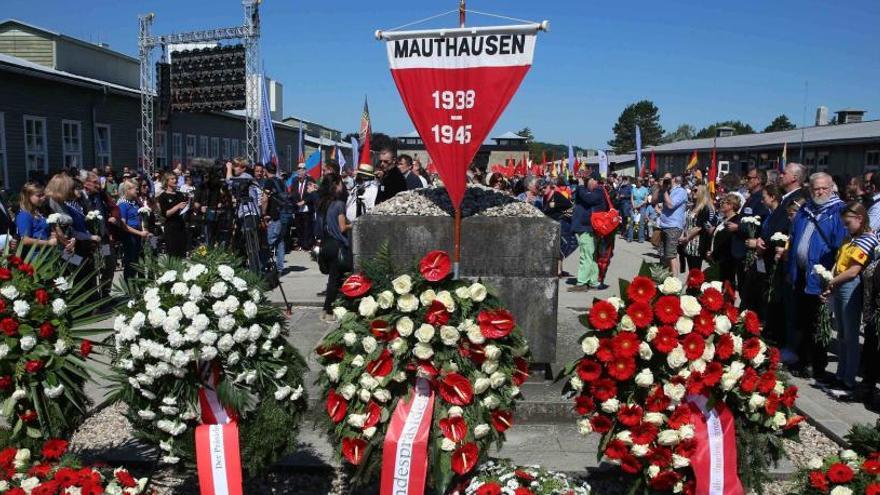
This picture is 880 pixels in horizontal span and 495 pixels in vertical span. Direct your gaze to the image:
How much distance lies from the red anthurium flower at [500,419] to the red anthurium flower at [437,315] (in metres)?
0.57

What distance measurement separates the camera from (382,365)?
3.48m

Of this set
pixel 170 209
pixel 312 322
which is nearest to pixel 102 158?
pixel 170 209

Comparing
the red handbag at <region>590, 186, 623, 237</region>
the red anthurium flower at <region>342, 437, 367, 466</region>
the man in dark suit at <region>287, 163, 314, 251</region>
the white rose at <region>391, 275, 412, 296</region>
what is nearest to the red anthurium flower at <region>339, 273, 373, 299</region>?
the white rose at <region>391, 275, 412, 296</region>

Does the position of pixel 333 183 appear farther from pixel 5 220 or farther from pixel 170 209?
pixel 5 220

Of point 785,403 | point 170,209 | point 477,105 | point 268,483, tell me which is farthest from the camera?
point 170,209

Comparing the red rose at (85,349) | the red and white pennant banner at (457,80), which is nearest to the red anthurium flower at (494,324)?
the red and white pennant banner at (457,80)

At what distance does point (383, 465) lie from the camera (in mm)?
3523

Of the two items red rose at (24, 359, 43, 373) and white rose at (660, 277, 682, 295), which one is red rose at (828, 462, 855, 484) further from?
red rose at (24, 359, 43, 373)

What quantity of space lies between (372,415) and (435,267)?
809mm

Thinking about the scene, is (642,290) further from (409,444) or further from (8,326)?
(8,326)

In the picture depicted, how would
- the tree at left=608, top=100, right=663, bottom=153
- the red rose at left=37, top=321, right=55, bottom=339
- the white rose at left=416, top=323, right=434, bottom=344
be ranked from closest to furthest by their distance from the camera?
the white rose at left=416, top=323, right=434, bottom=344, the red rose at left=37, top=321, right=55, bottom=339, the tree at left=608, top=100, right=663, bottom=153

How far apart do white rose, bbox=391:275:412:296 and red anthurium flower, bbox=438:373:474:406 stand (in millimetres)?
468

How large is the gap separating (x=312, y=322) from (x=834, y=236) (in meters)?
5.64

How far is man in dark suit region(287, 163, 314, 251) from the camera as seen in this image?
620 inches
